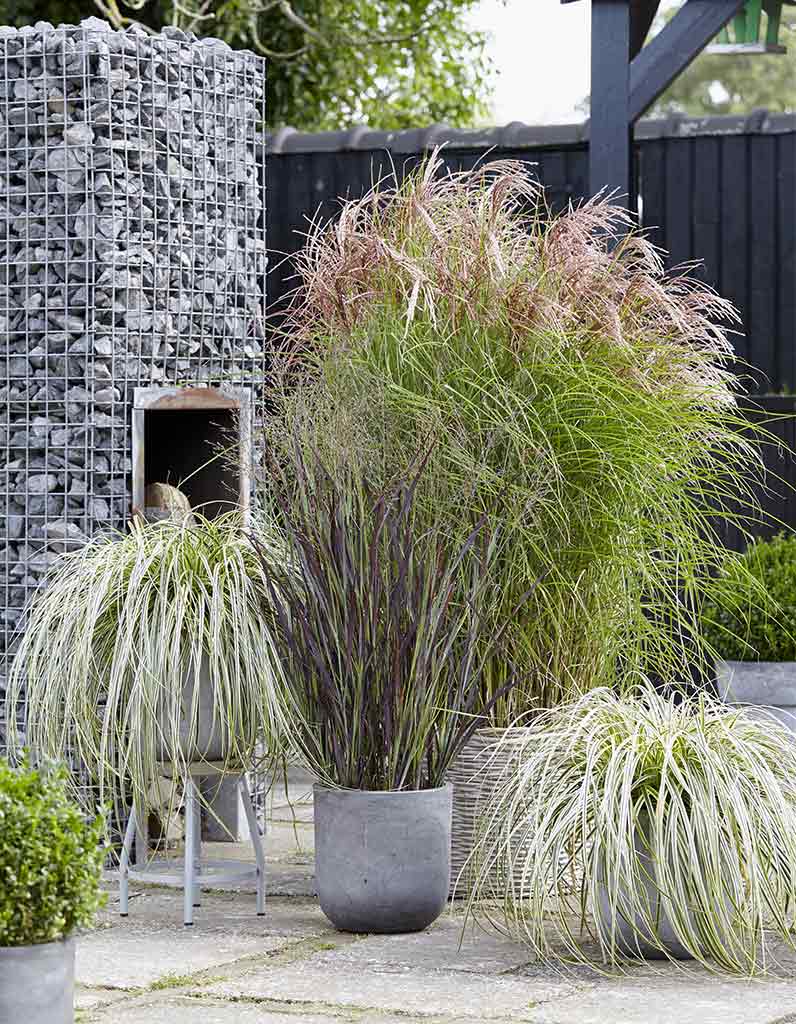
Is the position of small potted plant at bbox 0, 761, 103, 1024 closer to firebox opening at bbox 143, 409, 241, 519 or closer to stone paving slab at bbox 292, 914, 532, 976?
stone paving slab at bbox 292, 914, 532, 976

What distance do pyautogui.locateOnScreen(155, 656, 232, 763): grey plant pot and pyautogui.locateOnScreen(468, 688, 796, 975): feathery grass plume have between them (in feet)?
2.38

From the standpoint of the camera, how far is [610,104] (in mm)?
5484

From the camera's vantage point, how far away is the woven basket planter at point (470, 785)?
424 centimetres

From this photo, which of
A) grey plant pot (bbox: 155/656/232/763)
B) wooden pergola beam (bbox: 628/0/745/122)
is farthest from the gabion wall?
wooden pergola beam (bbox: 628/0/745/122)

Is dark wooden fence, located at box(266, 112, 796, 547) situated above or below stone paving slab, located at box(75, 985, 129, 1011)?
above

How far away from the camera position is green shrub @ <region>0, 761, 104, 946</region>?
2721mm

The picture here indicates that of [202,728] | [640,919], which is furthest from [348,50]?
[640,919]

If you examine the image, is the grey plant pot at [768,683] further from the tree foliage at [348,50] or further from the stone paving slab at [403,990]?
the tree foliage at [348,50]

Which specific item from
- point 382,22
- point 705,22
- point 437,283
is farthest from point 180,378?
point 382,22

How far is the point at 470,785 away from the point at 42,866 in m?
1.71

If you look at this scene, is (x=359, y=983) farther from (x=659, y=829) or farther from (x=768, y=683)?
(x=768, y=683)

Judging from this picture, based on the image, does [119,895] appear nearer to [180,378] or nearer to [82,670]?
[82,670]

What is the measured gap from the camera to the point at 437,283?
14.2ft

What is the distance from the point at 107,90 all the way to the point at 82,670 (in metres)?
1.67
